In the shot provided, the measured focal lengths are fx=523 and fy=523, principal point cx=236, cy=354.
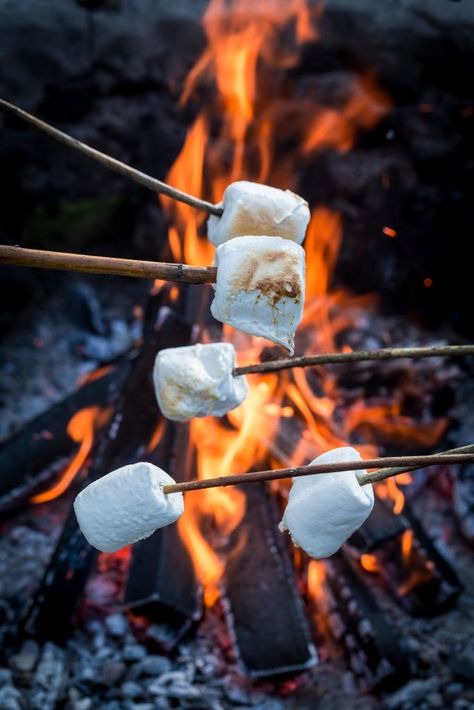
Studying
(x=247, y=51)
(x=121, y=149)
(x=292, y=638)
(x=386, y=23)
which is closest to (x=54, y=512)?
(x=292, y=638)

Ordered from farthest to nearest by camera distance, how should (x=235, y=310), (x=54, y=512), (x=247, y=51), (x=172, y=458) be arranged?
(x=247, y=51) → (x=54, y=512) → (x=172, y=458) → (x=235, y=310)

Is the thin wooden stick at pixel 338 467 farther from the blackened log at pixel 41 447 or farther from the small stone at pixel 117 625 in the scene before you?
the blackened log at pixel 41 447

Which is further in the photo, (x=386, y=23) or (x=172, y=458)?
(x=386, y=23)

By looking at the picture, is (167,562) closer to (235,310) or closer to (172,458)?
(172,458)

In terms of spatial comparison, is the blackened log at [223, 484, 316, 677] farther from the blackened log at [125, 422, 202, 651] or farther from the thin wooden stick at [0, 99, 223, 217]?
the thin wooden stick at [0, 99, 223, 217]

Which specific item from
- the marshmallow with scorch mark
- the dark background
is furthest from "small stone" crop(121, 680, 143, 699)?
the dark background
